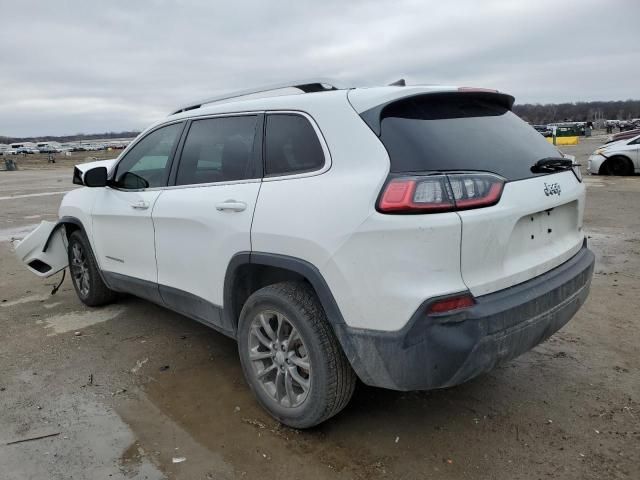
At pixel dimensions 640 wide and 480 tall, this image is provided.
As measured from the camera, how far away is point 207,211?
3.25 m

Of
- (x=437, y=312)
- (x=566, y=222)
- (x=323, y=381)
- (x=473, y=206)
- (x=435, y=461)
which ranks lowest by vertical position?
(x=435, y=461)

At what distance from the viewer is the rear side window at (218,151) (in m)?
3.19

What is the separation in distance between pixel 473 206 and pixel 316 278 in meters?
0.80

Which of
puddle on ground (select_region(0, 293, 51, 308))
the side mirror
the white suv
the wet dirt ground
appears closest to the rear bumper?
→ the white suv

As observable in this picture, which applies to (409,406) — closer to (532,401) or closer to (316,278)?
(532,401)

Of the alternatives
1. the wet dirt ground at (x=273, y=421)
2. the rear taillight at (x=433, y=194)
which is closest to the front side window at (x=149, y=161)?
the wet dirt ground at (x=273, y=421)

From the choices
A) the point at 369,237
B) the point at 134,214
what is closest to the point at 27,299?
the point at 134,214

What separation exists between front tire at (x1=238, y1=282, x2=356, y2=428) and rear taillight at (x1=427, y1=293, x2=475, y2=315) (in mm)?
591

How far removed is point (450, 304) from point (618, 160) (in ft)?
53.2

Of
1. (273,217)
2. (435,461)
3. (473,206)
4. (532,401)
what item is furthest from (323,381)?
(532,401)

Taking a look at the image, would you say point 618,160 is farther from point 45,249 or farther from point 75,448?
point 75,448

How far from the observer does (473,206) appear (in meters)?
2.38

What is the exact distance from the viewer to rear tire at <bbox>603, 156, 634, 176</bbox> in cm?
1587

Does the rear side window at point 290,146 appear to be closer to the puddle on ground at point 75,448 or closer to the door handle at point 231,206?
the door handle at point 231,206
